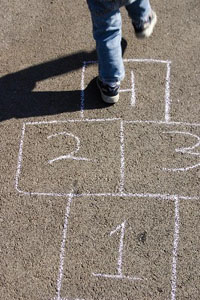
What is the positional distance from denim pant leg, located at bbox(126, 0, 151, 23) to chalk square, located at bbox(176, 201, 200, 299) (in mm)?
1385

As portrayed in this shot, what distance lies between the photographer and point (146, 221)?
3.02m

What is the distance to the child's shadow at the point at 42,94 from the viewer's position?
3.51m

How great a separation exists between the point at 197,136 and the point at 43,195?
1.12m

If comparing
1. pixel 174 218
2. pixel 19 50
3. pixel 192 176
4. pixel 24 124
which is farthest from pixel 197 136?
pixel 19 50

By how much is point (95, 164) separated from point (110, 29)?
898 millimetres

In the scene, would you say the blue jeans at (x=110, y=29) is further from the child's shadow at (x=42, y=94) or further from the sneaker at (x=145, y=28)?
the child's shadow at (x=42, y=94)

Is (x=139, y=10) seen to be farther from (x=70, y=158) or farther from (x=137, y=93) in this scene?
(x=70, y=158)

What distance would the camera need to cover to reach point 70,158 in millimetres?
3289

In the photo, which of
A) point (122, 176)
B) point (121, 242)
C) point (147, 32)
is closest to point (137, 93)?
point (147, 32)

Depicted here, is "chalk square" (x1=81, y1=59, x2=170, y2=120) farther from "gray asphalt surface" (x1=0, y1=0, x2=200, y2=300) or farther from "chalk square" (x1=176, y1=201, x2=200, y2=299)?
"chalk square" (x1=176, y1=201, x2=200, y2=299)

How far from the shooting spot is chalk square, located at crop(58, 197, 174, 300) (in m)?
2.84

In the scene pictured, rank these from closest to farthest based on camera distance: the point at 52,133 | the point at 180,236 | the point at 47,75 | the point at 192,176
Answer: the point at 180,236 → the point at 192,176 → the point at 52,133 → the point at 47,75

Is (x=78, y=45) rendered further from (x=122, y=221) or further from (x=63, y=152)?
(x=122, y=221)

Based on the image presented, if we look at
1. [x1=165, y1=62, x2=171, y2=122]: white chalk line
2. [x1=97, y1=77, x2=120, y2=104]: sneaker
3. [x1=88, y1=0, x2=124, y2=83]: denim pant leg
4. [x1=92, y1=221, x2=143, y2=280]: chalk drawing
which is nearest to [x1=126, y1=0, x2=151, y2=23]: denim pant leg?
[x1=88, y1=0, x2=124, y2=83]: denim pant leg
